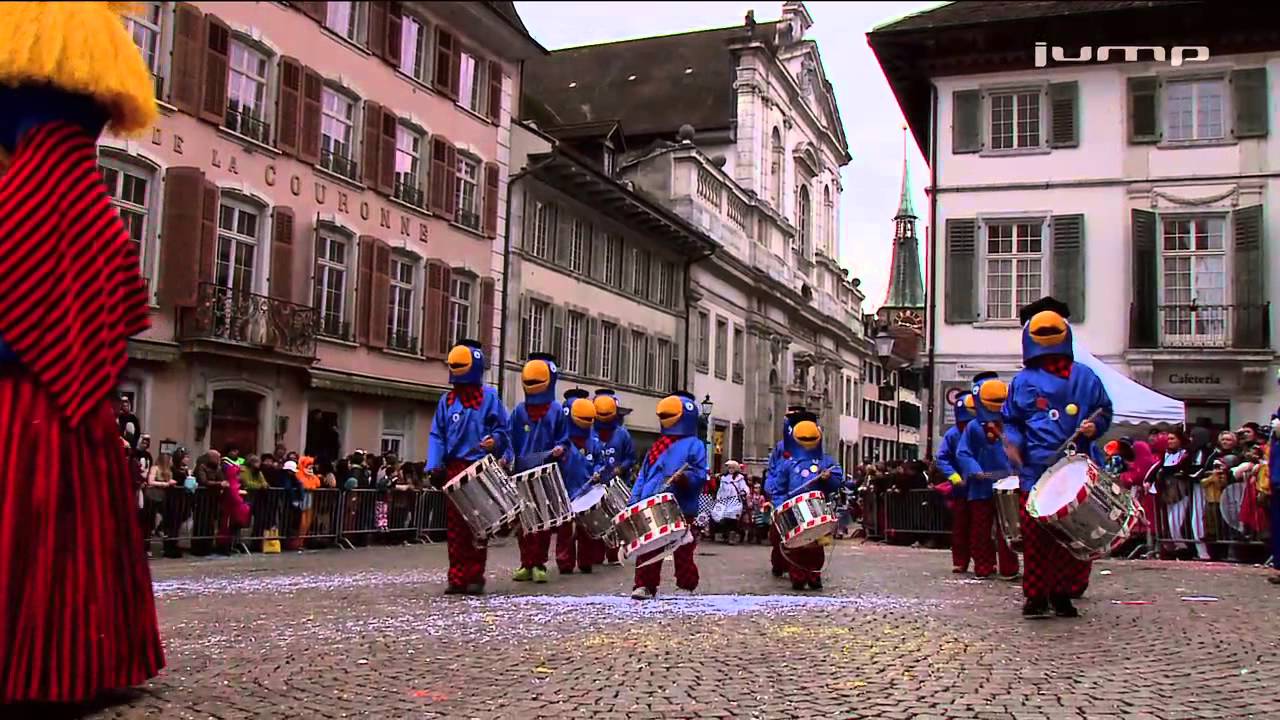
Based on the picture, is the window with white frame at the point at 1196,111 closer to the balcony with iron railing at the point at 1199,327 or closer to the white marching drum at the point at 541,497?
the balcony with iron railing at the point at 1199,327

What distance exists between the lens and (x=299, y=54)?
10.7ft

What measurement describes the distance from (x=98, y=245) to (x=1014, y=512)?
30.8 ft

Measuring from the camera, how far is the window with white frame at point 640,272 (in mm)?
40812

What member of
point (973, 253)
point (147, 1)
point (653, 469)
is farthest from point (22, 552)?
point (973, 253)

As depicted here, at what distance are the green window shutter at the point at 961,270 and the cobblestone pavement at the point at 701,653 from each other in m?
16.8

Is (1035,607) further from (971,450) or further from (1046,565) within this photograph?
(971,450)

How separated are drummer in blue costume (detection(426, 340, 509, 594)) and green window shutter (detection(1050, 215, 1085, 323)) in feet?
65.2

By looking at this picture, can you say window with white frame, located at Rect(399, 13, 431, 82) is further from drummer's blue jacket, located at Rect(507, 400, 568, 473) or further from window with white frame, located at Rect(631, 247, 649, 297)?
window with white frame, located at Rect(631, 247, 649, 297)

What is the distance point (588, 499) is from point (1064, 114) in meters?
19.0

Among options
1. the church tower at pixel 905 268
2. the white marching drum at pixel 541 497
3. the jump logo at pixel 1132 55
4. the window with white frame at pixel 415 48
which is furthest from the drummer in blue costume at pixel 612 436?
the church tower at pixel 905 268

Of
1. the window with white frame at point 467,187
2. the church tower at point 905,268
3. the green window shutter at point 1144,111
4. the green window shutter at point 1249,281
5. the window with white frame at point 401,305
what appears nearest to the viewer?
the window with white frame at point 401,305

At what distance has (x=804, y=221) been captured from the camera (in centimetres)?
6050

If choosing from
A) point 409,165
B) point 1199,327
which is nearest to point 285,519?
point 409,165

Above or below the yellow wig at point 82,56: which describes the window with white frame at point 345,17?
below
